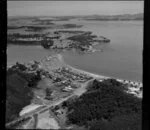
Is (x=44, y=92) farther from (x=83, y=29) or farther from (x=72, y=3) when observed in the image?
(x=72, y=3)

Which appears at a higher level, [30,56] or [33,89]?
[30,56]

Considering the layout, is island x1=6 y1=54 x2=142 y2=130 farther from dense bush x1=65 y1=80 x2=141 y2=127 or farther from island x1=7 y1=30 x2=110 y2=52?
island x1=7 y1=30 x2=110 y2=52

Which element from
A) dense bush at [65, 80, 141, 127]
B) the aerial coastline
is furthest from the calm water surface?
dense bush at [65, 80, 141, 127]

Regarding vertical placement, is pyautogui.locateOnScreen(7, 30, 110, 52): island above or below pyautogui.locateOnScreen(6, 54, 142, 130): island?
Answer: above

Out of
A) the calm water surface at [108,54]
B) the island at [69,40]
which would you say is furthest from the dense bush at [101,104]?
the island at [69,40]

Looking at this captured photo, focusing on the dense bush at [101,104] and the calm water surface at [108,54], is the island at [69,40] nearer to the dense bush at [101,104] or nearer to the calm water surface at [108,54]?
the calm water surface at [108,54]

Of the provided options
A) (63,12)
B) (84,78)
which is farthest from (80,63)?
(63,12)
